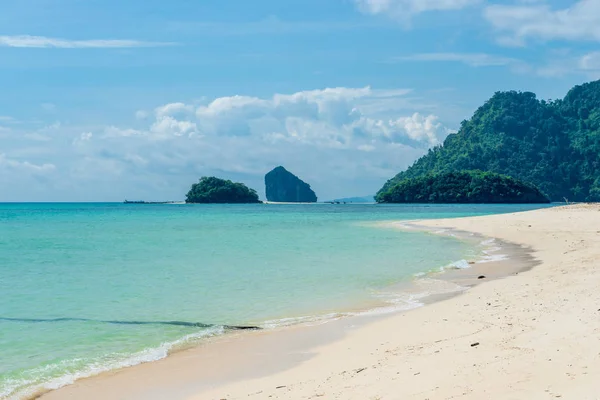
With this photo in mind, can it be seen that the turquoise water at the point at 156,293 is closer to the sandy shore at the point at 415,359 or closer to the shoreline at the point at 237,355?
the shoreline at the point at 237,355

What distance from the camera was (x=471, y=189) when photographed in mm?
172250

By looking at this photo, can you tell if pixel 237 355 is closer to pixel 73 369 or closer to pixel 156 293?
pixel 73 369

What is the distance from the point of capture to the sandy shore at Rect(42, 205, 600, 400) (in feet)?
22.4

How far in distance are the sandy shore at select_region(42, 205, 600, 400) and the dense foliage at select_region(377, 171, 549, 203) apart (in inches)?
6490

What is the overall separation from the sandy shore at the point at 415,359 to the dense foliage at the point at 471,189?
6490 inches

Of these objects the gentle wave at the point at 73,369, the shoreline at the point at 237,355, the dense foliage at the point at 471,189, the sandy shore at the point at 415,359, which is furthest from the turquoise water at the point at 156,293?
the dense foliage at the point at 471,189

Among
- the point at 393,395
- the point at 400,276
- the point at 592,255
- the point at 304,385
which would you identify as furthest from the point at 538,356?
the point at 592,255

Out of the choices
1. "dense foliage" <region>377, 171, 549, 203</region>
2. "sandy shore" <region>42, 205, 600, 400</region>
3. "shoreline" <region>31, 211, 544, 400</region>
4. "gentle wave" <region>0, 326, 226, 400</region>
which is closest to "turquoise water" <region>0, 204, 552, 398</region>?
"gentle wave" <region>0, 326, 226, 400</region>

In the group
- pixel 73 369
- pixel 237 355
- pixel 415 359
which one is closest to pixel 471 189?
pixel 237 355

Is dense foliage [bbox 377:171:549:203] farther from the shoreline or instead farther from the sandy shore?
the sandy shore

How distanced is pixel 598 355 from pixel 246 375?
16.1ft

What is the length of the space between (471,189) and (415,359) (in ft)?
562

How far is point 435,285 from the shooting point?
1772cm

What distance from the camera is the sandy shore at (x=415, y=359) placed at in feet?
22.4
